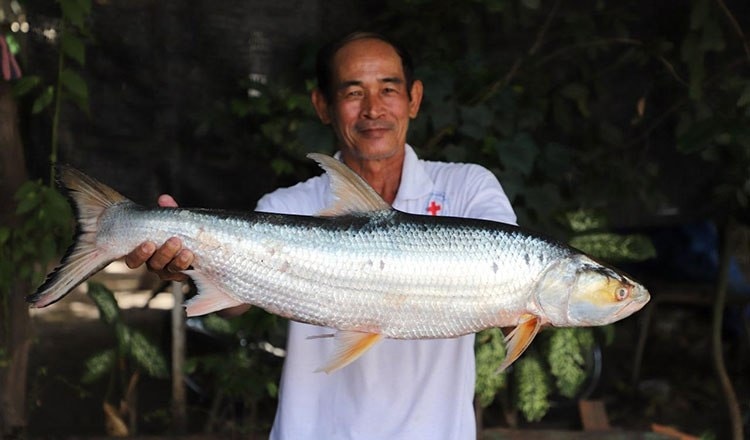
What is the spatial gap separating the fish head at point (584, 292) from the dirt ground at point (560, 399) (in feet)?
9.19

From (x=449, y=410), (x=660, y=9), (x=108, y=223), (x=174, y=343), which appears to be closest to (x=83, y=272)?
(x=108, y=223)

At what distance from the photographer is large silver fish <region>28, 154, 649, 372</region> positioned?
2537 millimetres

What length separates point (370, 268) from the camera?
2.57 m

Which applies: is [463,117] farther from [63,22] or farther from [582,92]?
[63,22]

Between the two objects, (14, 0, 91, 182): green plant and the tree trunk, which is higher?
(14, 0, 91, 182): green plant

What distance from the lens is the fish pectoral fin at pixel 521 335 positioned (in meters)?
2.55

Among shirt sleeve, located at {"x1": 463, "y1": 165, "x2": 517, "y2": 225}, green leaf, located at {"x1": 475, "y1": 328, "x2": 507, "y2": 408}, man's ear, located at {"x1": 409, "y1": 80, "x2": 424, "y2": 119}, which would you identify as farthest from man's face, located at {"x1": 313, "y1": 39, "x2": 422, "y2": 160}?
green leaf, located at {"x1": 475, "y1": 328, "x2": 507, "y2": 408}

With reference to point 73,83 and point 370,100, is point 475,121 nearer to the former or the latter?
point 370,100

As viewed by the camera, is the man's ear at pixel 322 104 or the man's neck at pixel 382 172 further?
the man's ear at pixel 322 104

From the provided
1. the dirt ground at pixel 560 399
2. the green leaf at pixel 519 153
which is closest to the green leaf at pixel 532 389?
the dirt ground at pixel 560 399

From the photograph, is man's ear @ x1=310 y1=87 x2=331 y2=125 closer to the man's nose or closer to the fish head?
the man's nose

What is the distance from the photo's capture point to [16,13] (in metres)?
4.33

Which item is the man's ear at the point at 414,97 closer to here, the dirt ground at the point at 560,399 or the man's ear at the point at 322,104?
the man's ear at the point at 322,104

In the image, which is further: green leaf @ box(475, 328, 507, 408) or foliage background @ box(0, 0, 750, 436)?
green leaf @ box(475, 328, 507, 408)
